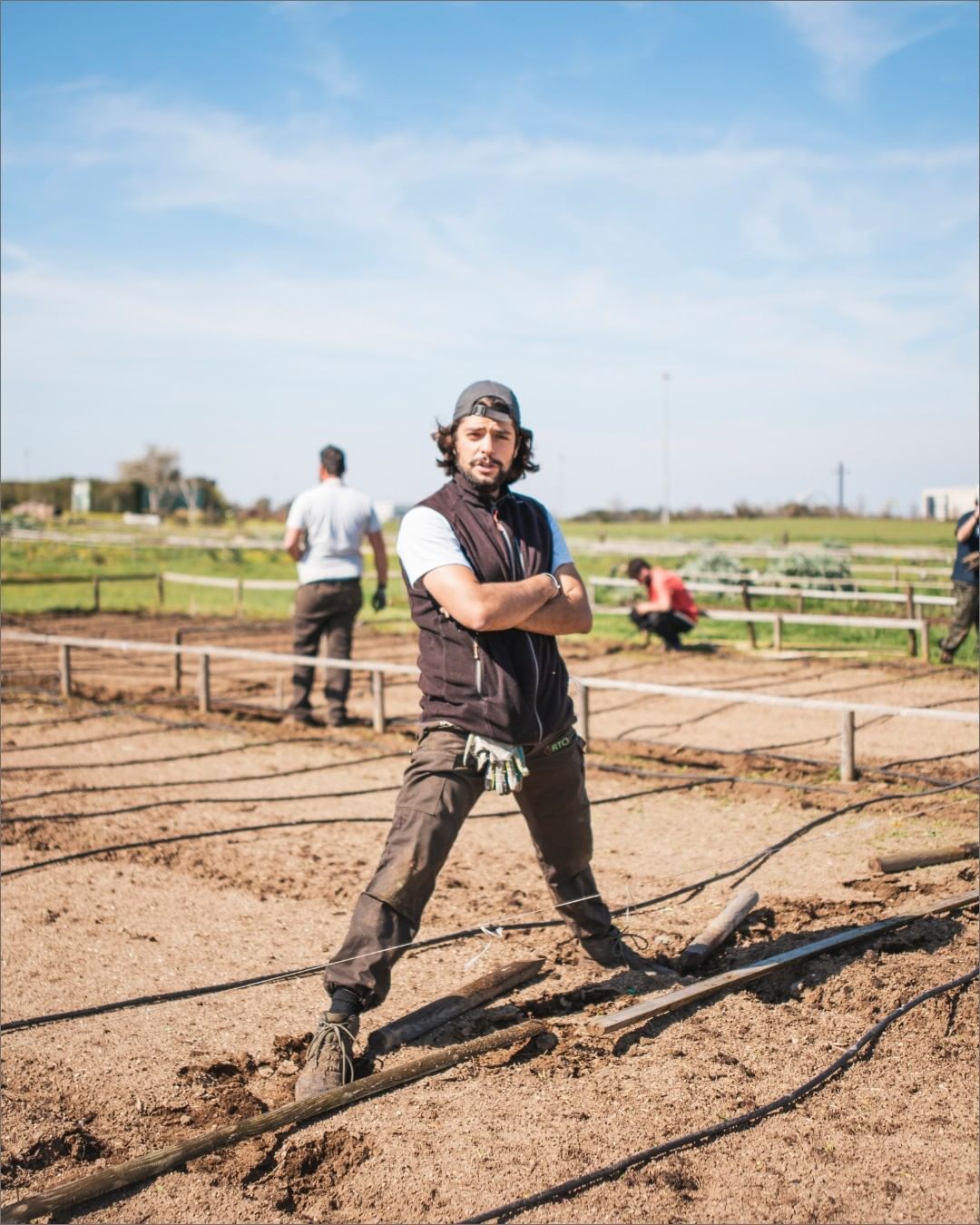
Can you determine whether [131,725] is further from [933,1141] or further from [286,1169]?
[933,1141]

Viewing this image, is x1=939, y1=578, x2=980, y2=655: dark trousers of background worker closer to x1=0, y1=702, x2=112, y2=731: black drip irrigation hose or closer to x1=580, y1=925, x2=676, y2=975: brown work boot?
x1=0, y1=702, x2=112, y2=731: black drip irrigation hose

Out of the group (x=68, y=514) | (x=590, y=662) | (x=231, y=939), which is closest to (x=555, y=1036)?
(x=231, y=939)

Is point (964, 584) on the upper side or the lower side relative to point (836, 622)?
upper

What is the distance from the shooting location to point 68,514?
6359cm

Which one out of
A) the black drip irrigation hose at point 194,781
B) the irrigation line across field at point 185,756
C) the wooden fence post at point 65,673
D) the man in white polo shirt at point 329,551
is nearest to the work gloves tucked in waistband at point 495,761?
the black drip irrigation hose at point 194,781

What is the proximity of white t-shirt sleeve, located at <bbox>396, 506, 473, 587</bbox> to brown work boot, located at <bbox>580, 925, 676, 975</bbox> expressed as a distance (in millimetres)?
1496

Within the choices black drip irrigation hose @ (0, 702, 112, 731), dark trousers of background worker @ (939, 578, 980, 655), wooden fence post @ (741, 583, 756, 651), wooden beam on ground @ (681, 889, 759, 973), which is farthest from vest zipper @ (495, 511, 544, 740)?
wooden fence post @ (741, 583, 756, 651)

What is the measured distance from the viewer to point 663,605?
43.9ft

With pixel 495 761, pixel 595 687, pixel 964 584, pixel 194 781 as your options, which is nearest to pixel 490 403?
pixel 495 761

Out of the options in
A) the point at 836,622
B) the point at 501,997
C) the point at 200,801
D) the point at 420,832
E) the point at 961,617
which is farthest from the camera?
the point at 836,622

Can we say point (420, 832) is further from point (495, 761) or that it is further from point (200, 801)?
point (200, 801)

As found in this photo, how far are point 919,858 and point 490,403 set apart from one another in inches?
123

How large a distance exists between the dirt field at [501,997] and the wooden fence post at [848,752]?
10 cm

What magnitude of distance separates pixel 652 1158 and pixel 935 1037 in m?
1.21
